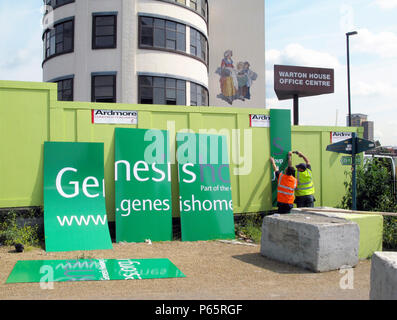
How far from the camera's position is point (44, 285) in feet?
18.9

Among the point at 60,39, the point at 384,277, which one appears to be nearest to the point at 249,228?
the point at 384,277

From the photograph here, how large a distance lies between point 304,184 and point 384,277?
6.99 metres

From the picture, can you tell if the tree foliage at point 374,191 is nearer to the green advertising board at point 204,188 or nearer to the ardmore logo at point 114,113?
the green advertising board at point 204,188

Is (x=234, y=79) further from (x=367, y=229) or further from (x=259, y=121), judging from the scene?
(x=367, y=229)

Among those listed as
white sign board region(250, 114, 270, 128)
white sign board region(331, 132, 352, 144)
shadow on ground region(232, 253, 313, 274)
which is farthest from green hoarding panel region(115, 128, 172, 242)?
white sign board region(331, 132, 352, 144)

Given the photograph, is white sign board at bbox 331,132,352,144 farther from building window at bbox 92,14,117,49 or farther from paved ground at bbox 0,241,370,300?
building window at bbox 92,14,117,49

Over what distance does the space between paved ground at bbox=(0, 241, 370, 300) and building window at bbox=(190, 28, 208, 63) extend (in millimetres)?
18762

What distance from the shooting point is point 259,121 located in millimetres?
11250

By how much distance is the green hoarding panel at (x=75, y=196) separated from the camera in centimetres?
866

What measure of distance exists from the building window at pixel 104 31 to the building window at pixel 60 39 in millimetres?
1430

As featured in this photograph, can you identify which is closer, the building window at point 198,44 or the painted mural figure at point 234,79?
the building window at point 198,44

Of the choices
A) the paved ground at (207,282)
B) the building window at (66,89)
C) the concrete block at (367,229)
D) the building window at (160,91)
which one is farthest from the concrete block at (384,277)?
the building window at (66,89)
